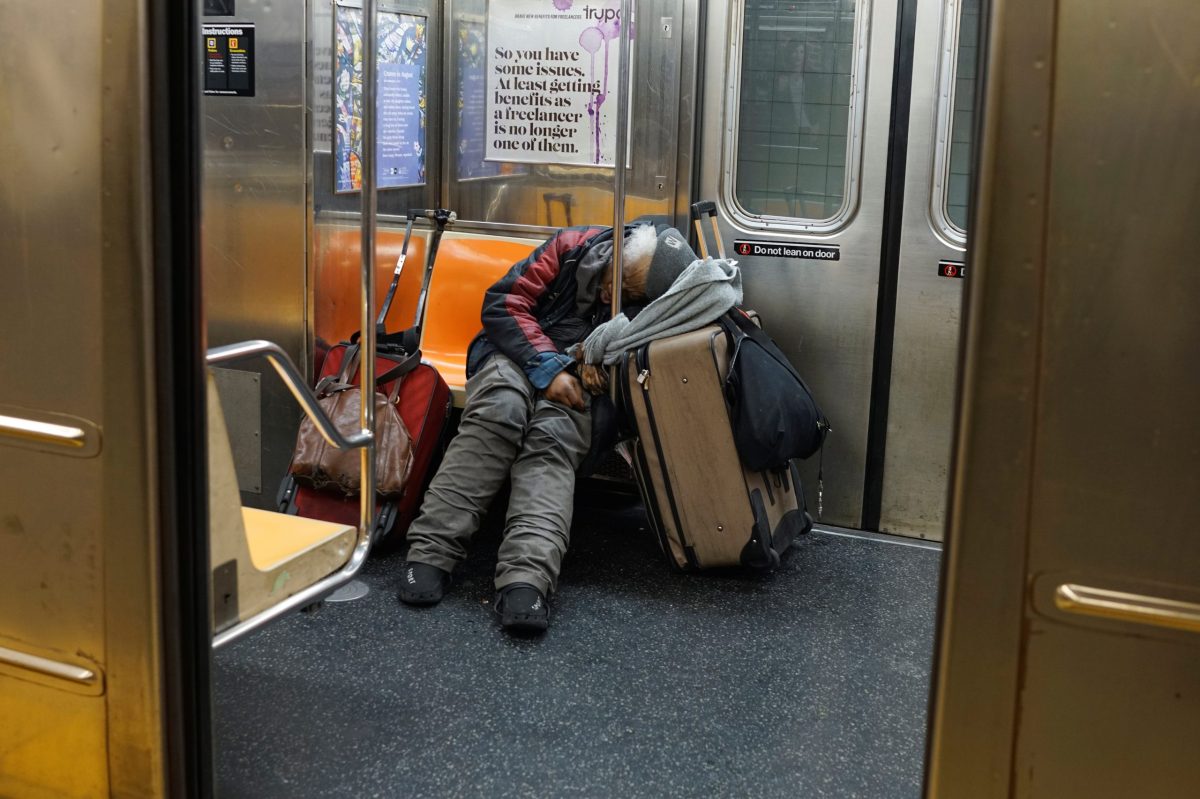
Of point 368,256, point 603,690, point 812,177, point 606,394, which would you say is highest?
point 812,177

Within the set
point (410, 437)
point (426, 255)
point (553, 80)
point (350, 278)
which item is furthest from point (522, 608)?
point (553, 80)

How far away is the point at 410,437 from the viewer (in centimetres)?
441

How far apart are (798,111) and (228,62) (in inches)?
78.7

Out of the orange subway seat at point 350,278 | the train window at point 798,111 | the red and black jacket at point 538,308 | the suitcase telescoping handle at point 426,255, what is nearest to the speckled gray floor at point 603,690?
the red and black jacket at point 538,308

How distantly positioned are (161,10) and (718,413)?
2.45 metres

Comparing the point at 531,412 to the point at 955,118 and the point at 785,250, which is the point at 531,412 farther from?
→ the point at 955,118

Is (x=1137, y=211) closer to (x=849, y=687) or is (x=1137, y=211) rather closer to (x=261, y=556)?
(x=261, y=556)

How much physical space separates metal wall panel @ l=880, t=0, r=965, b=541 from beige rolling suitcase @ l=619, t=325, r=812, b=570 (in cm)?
68

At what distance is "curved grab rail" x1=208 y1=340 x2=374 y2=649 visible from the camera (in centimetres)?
240

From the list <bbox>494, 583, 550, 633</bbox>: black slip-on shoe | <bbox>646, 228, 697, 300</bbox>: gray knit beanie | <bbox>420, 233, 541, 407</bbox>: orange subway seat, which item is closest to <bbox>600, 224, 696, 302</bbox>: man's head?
<bbox>646, 228, 697, 300</bbox>: gray knit beanie

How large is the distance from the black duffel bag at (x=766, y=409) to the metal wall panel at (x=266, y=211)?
1.56m

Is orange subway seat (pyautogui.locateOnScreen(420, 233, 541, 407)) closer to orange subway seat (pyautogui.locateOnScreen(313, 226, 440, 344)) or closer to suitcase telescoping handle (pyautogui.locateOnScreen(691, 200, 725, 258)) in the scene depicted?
orange subway seat (pyautogui.locateOnScreen(313, 226, 440, 344))

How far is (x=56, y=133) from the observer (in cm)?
212

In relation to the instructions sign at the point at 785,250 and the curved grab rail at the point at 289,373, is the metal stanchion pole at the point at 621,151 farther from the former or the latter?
the curved grab rail at the point at 289,373
